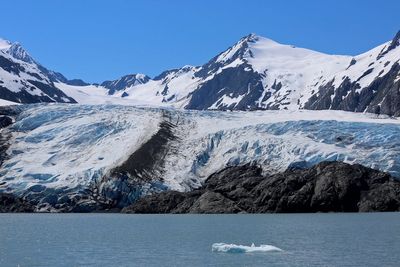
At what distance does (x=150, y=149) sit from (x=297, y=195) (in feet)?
88.9

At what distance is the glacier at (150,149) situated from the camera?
3804 inches

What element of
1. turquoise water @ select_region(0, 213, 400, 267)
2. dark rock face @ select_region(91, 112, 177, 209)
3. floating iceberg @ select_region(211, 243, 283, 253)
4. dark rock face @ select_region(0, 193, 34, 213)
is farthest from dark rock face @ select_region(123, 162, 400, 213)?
floating iceberg @ select_region(211, 243, 283, 253)

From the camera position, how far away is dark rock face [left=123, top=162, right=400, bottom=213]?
287 feet

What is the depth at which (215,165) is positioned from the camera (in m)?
103

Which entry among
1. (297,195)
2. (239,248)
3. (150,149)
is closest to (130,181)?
(150,149)

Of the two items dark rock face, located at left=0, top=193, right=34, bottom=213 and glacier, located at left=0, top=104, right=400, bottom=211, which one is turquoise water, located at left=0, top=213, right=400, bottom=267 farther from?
glacier, located at left=0, top=104, right=400, bottom=211

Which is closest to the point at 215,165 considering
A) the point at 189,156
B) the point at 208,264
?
the point at 189,156

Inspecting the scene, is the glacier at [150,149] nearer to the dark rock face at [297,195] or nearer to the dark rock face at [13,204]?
the dark rock face at [13,204]

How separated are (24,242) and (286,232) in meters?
21.0

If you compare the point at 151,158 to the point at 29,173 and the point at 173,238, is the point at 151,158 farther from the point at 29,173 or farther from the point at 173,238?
the point at 173,238

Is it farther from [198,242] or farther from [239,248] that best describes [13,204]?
[239,248]

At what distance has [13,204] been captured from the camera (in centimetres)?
9575

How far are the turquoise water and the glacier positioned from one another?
24.9 meters

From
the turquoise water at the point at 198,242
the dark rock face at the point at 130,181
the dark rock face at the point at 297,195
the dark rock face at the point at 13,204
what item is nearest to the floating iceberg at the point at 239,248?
the turquoise water at the point at 198,242
